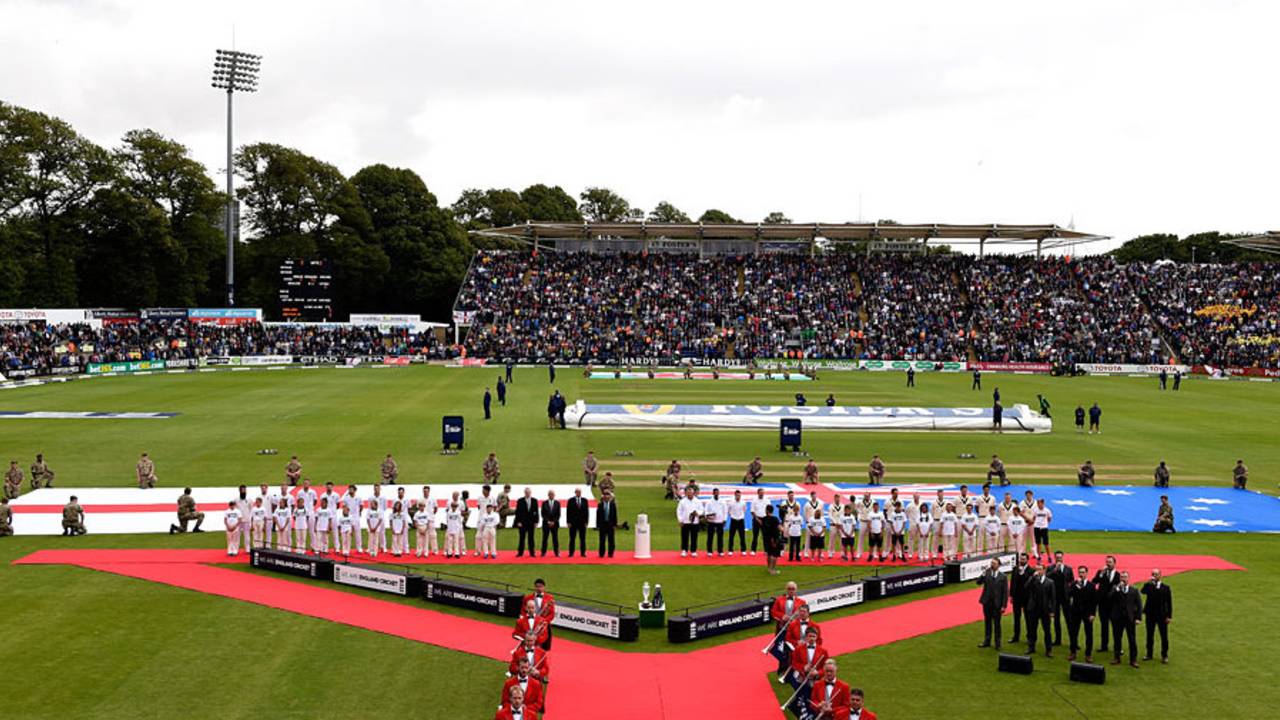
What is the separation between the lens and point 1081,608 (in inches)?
577

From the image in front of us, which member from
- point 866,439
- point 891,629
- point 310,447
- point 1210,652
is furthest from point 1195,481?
point 310,447

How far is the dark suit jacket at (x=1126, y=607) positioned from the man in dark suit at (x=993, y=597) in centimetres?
158

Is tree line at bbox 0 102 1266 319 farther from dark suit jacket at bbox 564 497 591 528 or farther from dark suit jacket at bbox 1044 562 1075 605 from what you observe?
dark suit jacket at bbox 1044 562 1075 605

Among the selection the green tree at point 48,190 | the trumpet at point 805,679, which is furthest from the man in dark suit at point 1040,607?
the green tree at point 48,190

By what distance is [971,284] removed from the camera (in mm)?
89562

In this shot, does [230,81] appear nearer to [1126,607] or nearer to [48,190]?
[48,190]

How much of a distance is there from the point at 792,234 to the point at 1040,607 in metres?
78.2

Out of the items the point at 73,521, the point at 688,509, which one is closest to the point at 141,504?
the point at 73,521

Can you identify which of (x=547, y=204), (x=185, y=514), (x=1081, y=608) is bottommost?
(x=185, y=514)

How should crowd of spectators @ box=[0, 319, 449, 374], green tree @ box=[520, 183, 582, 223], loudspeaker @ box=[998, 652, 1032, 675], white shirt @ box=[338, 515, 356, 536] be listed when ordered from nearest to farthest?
loudspeaker @ box=[998, 652, 1032, 675], white shirt @ box=[338, 515, 356, 536], crowd of spectators @ box=[0, 319, 449, 374], green tree @ box=[520, 183, 582, 223]

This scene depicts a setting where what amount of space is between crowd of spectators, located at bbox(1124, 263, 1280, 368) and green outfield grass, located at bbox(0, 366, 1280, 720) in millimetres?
21556

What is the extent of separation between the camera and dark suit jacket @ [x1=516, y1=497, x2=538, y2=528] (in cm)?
2042

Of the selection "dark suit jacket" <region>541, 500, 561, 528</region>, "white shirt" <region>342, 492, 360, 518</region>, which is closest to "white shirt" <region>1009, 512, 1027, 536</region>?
"dark suit jacket" <region>541, 500, 561, 528</region>

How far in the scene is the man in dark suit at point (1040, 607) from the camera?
48.8 ft
